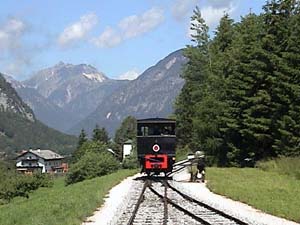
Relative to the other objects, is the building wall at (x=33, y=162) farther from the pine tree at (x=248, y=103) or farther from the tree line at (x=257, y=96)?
the pine tree at (x=248, y=103)

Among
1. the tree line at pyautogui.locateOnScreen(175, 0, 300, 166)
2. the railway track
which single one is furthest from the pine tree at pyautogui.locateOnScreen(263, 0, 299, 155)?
the railway track

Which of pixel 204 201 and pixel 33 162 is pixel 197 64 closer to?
pixel 204 201

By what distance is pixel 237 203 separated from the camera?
74.5 ft

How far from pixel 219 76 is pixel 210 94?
2199 millimetres

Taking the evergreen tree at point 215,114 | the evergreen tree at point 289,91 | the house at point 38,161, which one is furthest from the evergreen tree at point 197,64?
the house at point 38,161

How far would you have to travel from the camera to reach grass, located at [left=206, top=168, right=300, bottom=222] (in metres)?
20.2

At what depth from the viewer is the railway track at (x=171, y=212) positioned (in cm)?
1748

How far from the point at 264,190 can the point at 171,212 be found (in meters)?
7.92

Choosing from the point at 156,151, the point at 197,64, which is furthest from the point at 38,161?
the point at 156,151

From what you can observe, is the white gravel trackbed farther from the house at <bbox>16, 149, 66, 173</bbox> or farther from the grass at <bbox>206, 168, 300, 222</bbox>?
the house at <bbox>16, 149, 66, 173</bbox>

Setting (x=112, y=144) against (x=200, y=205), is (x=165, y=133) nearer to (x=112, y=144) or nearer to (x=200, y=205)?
(x=200, y=205)

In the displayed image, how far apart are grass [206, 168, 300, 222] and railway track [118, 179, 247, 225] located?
5.88 feet

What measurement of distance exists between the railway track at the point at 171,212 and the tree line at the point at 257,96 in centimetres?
2042

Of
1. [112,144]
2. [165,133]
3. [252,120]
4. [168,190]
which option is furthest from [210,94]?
[112,144]
